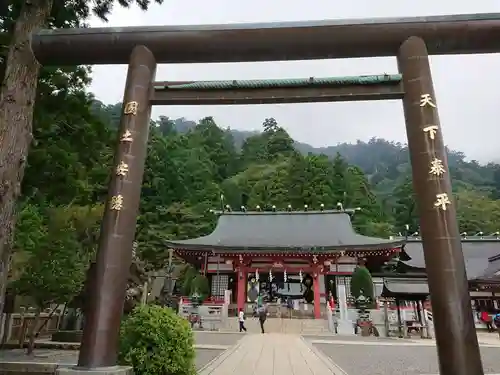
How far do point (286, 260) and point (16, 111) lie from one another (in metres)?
18.6

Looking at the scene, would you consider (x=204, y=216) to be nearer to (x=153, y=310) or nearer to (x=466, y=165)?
(x=153, y=310)

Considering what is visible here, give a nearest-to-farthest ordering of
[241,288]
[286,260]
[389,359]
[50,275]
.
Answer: [50,275] < [389,359] < [241,288] < [286,260]

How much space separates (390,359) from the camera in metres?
9.91

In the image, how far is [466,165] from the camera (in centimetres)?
11944

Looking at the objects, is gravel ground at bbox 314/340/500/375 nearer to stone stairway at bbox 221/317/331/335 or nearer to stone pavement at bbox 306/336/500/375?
stone pavement at bbox 306/336/500/375

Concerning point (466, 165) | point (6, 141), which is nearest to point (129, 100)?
point (6, 141)

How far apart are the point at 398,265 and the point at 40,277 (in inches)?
978

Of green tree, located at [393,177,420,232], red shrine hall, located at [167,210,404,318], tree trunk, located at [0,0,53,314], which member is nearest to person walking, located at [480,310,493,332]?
red shrine hall, located at [167,210,404,318]

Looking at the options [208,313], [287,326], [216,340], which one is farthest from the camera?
[208,313]

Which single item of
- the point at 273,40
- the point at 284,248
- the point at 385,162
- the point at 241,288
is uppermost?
the point at 385,162

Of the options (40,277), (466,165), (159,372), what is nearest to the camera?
(159,372)

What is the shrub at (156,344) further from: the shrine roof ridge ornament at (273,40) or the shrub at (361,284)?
the shrub at (361,284)

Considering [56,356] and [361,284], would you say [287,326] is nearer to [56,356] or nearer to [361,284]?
[361,284]

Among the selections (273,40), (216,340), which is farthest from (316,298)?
(273,40)
